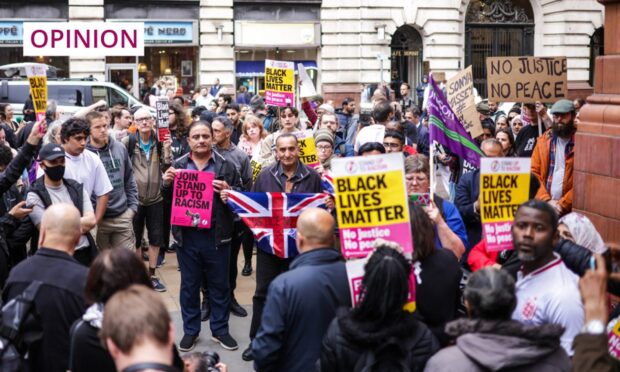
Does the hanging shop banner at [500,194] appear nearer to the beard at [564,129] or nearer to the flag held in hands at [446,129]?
the flag held in hands at [446,129]

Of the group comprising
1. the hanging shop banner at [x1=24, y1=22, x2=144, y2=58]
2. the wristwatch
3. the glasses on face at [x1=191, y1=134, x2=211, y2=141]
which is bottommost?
the wristwatch

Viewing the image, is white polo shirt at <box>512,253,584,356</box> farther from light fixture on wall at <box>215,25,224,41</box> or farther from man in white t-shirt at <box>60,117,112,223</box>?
light fixture on wall at <box>215,25,224,41</box>

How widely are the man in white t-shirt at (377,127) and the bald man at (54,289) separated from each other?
5.76m

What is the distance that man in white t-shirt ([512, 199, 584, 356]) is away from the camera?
171 inches

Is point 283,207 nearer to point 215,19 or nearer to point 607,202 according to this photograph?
point 607,202

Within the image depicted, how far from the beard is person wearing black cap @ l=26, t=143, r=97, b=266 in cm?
455

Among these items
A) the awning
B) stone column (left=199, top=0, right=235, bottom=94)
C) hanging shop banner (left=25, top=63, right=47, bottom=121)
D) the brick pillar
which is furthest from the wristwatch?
the awning

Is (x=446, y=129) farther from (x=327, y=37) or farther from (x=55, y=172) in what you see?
(x=327, y=37)

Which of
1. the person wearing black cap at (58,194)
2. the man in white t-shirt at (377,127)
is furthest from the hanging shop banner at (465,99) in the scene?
the person wearing black cap at (58,194)

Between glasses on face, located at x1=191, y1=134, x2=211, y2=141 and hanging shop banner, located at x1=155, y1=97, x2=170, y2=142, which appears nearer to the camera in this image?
glasses on face, located at x1=191, y1=134, x2=211, y2=141

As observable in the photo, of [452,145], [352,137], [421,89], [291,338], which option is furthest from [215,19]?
[291,338]

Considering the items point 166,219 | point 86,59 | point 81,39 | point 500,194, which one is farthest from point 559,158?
point 86,59

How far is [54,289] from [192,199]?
320 cm

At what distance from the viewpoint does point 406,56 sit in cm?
3356
